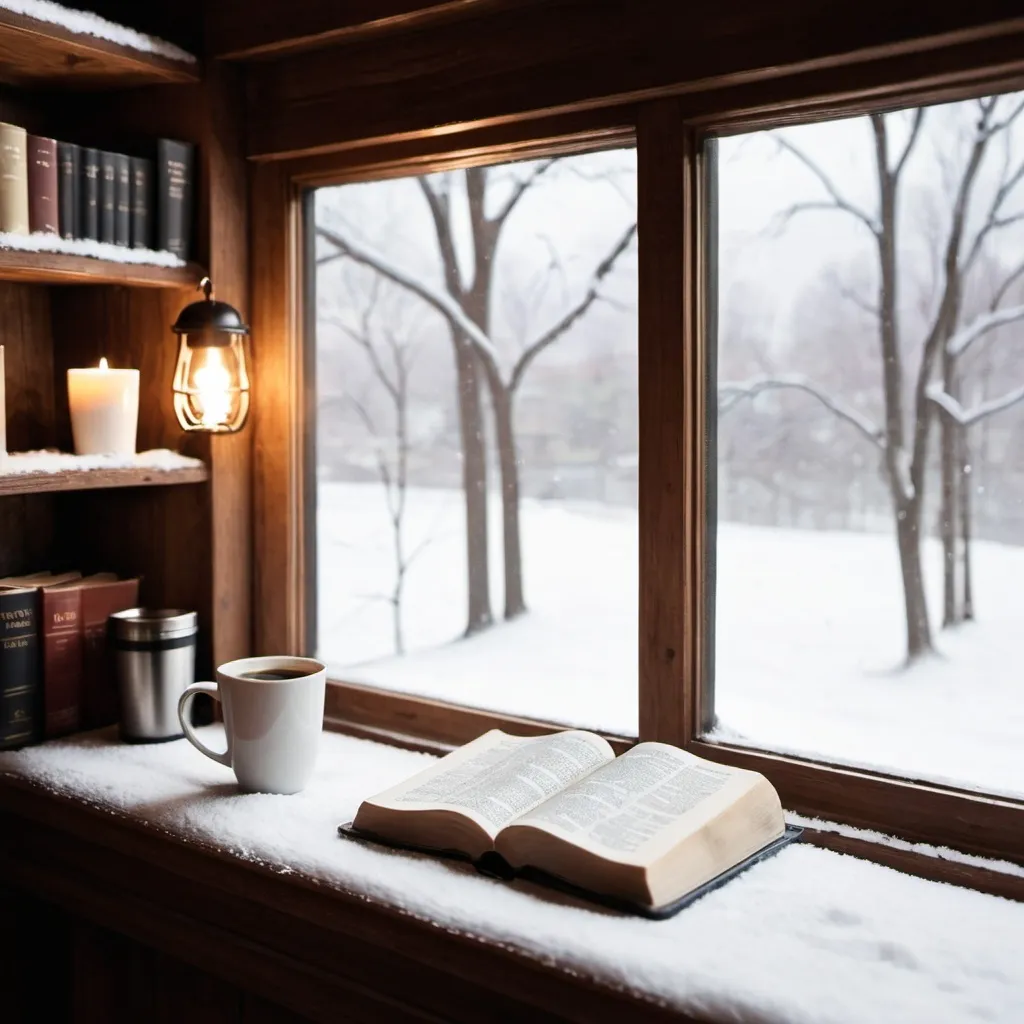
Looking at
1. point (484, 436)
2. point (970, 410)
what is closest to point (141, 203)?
point (484, 436)

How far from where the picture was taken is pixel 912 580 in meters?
1.35

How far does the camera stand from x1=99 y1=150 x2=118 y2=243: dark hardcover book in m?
1.66

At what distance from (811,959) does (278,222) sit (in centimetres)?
136

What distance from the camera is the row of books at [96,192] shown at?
1551 millimetres

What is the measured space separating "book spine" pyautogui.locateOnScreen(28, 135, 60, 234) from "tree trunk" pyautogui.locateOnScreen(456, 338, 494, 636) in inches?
24.9

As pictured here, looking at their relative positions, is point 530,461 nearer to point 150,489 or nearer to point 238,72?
point 150,489

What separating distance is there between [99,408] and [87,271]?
0.21 metres

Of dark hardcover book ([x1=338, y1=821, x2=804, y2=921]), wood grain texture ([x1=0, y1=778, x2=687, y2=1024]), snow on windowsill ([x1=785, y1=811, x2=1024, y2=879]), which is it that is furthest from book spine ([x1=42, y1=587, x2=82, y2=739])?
snow on windowsill ([x1=785, y1=811, x2=1024, y2=879])

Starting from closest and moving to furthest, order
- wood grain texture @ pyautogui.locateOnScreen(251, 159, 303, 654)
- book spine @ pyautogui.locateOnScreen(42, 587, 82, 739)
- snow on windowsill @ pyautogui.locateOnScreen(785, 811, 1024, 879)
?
snow on windowsill @ pyautogui.locateOnScreen(785, 811, 1024, 879)
book spine @ pyautogui.locateOnScreen(42, 587, 82, 739)
wood grain texture @ pyautogui.locateOnScreen(251, 159, 303, 654)

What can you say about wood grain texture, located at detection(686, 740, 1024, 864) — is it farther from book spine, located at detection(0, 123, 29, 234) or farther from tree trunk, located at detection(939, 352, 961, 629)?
book spine, located at detection(0, 123, 29, 234)

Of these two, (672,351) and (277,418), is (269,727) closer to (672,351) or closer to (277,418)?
(277,418)

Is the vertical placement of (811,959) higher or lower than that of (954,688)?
lower

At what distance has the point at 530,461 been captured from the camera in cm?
167

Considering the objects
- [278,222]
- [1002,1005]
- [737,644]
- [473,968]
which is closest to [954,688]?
[737,644]
